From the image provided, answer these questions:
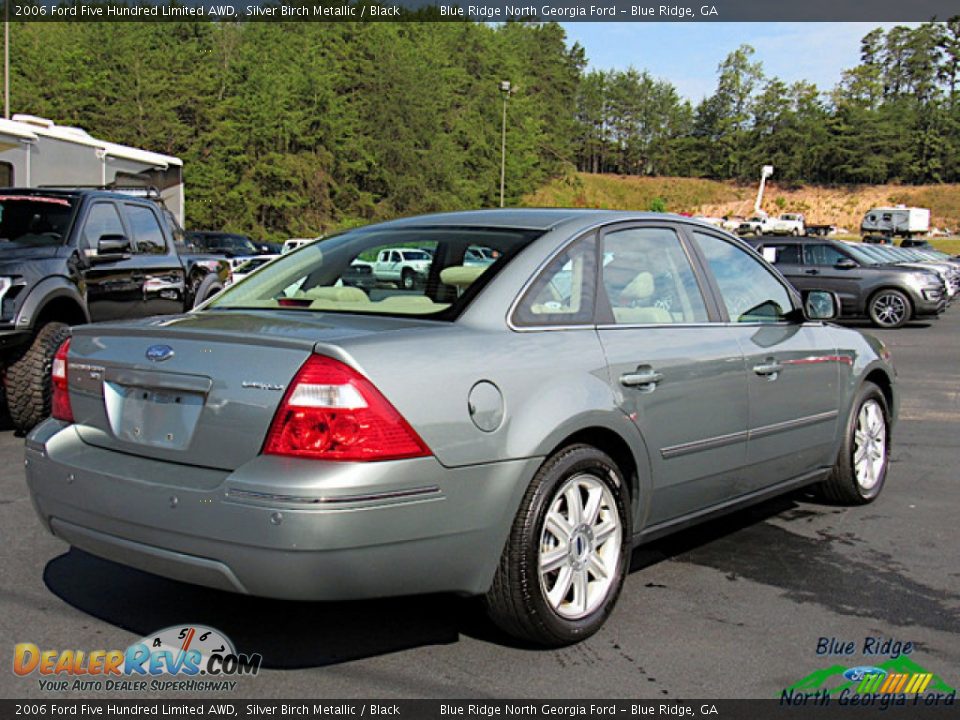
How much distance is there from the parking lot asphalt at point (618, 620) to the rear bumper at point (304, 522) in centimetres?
38

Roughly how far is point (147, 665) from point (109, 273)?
18.2 ft

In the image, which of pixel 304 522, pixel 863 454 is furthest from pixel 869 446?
pixel 304 522

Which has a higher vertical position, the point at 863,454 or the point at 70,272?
the point at 70,272

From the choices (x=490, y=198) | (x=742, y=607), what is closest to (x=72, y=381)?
(x=742, y=607)

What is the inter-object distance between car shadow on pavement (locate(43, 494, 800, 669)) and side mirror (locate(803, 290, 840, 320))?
2.72 metres

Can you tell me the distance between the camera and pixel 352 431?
3.07 m

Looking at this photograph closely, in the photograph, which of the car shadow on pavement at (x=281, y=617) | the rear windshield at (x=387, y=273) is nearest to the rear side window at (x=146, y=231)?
the rear windshield at (x=387, y=273)

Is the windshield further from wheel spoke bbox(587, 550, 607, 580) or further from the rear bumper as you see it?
wheel spoke bbox(587, 550, 607, 580)

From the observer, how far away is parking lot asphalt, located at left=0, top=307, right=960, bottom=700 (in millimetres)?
3365

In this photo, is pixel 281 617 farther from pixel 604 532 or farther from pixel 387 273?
pixel 387 273

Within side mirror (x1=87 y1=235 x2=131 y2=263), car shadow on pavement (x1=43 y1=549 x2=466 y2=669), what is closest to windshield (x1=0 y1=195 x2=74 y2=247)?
side mirror (x1=87 y1=235 x2=131 y2=263)

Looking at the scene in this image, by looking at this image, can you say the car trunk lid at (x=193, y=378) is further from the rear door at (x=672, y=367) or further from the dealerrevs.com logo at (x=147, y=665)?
the rear door at (x=672, y=367)

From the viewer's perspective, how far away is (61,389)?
3793mm

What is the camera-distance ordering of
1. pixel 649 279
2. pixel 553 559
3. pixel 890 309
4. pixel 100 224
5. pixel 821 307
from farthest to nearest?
1. pixel 890 309
2. pixel 100 224
3. pixel 821 307
4. pixel 649 279
5. pixel 553 559
